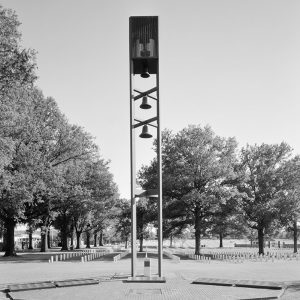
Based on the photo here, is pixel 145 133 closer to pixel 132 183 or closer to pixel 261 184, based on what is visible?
pixel 132 183

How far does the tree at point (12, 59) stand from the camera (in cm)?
2288

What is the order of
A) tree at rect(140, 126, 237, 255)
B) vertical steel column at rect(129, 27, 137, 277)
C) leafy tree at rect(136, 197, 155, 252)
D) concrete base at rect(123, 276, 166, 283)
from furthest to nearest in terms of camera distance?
leafy tree at rect(136, 197, 155, 252)
tree at rect(140, 126, 237, 255)
vertical steel column at rect(129, 27, 137, 277)
concrete base at rect(123, 276, 166, 283)

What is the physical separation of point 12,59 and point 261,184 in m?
38.4

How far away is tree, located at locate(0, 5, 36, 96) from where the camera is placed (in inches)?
901

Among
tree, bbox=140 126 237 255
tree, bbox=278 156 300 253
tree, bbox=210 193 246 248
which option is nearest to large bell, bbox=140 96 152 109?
tree, bbox=140 126 237 255

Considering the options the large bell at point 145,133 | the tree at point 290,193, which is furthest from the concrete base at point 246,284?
the tree at point 290,193

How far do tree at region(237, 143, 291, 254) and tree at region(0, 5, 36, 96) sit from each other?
32605 millimetres

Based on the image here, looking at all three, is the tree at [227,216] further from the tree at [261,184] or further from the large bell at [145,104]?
the large bell at [145,104]

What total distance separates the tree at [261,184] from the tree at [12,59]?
32.6m

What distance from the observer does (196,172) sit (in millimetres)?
48500

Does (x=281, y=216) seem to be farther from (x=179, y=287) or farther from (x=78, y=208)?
(x=179, y=287)

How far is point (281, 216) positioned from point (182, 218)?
1217 cm

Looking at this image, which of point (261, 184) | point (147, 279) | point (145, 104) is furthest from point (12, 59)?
point (261, 184)

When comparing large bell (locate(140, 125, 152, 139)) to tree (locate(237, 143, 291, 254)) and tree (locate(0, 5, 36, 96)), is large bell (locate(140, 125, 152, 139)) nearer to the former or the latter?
tree (locate(0, 5, 36, 96))
